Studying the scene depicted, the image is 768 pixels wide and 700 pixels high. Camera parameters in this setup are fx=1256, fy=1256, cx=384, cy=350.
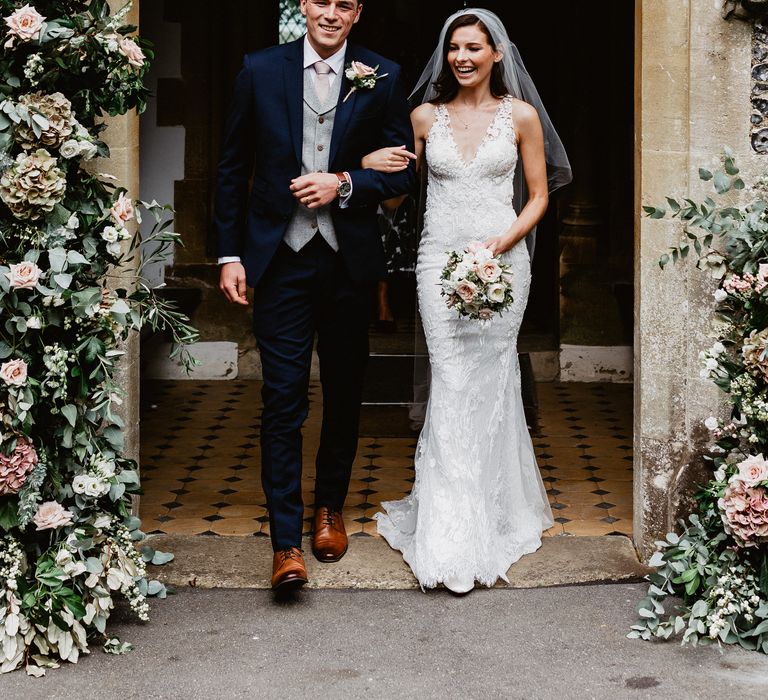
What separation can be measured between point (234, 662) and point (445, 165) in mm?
1976

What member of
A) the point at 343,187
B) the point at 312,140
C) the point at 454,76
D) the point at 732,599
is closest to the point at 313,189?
the point at 343,187

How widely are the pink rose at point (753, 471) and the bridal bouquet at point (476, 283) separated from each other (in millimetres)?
971

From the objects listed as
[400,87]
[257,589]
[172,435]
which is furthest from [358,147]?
[172,435]

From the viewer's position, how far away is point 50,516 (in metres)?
3.82

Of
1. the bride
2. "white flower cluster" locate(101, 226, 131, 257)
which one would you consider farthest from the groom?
"white flower cluster" locate(101, 226, 131, 257)

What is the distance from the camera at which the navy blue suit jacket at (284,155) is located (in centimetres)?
435

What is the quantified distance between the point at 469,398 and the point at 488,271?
0.58 m

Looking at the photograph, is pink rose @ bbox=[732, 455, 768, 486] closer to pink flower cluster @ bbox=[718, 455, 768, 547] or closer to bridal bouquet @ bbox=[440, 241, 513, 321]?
pink flower cluster @ bbox=[718, 455, 768, 547]

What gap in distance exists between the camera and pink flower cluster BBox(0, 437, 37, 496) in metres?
3.72

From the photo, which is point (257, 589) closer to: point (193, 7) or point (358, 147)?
point (358, 147)

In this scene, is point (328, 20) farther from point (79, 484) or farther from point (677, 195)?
point (79, 484)

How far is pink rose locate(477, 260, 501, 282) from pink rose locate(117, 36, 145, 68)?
1318 mm

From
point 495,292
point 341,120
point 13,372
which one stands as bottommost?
point 13,372

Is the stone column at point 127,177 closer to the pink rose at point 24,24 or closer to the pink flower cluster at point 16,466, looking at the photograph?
the pink rose at point 24,24
